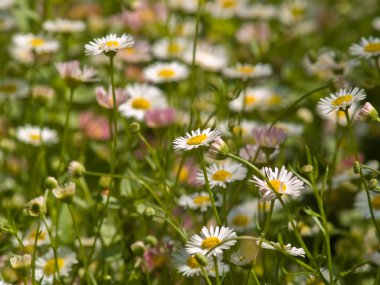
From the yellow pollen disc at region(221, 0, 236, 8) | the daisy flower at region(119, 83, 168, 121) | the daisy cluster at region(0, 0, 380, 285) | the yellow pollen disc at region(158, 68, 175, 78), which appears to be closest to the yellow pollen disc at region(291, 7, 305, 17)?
the daisy cluster at region(0, 0, 380, 285)

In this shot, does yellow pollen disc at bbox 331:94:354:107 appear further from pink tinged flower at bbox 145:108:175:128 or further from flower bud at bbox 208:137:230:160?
pink tinged flower at bbox 145:108:175:128

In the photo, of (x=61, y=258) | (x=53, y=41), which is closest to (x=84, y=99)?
(x=53, y=41)

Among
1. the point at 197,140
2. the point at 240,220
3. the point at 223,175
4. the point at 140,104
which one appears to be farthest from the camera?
the point at 140,104

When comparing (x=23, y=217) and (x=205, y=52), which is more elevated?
(x=205, y=52)

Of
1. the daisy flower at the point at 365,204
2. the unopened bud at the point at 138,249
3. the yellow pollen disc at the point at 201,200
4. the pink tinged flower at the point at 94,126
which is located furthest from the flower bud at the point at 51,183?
the pink tinged flower at the point at 94,126

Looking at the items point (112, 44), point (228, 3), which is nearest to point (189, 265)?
point (112, 44)

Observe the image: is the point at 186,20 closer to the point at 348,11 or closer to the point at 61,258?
the point at 348,11

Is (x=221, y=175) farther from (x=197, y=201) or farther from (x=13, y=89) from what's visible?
(x=13, y=89)
